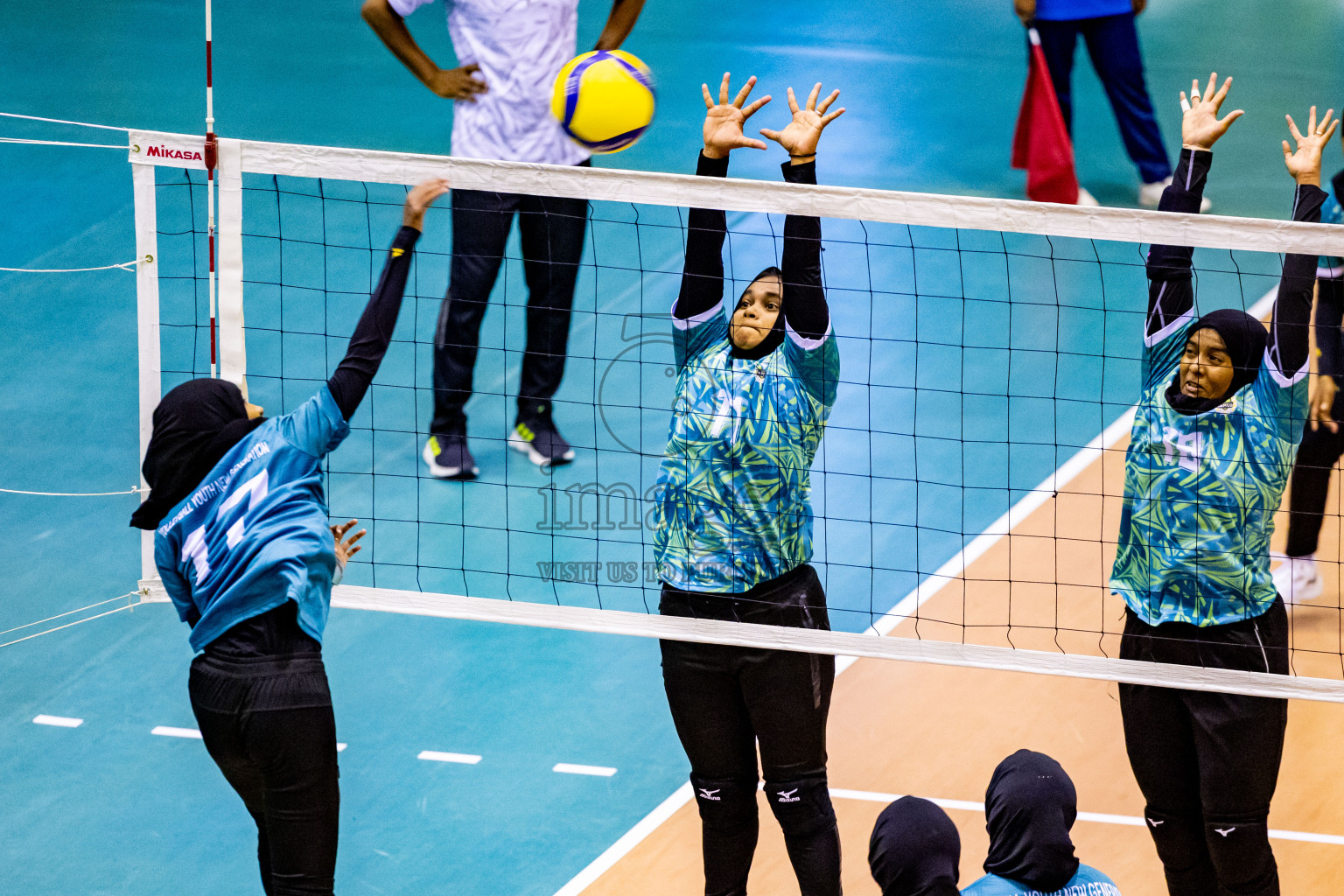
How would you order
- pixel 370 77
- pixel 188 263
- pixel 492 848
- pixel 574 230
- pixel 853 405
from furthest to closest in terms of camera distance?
pixel 370 77 < pixel 188 263 < pixel 853 405 < pixel 574 230 < pixel 492 848

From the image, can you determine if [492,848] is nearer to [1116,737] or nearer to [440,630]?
[440,630]

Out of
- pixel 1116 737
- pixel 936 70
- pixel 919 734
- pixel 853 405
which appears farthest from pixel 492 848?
pixel 936 70

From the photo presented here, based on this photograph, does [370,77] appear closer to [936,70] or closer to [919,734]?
[936,70]

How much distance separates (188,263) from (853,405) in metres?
4.03

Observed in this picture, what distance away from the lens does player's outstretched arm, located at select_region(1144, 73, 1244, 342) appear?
12.9ft

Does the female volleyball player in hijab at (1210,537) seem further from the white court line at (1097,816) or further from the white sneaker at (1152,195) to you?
the white sneaker at (1152,195)

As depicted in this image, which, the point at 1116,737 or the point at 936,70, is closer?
the point at 1116,737

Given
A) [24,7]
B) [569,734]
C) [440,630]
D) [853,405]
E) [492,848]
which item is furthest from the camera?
[24,7]

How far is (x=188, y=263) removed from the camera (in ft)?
27.1

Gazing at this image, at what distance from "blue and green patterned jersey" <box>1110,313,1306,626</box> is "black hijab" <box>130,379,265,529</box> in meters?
2.47

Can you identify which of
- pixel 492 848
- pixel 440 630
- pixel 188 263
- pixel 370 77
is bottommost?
pixel 492 848

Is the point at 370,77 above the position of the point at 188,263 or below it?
above

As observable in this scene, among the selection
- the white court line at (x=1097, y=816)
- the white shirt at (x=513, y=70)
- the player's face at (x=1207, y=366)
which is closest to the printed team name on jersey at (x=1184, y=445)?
the player's face at (x=1207, y=366)

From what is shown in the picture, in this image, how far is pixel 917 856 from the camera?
10.3ft
